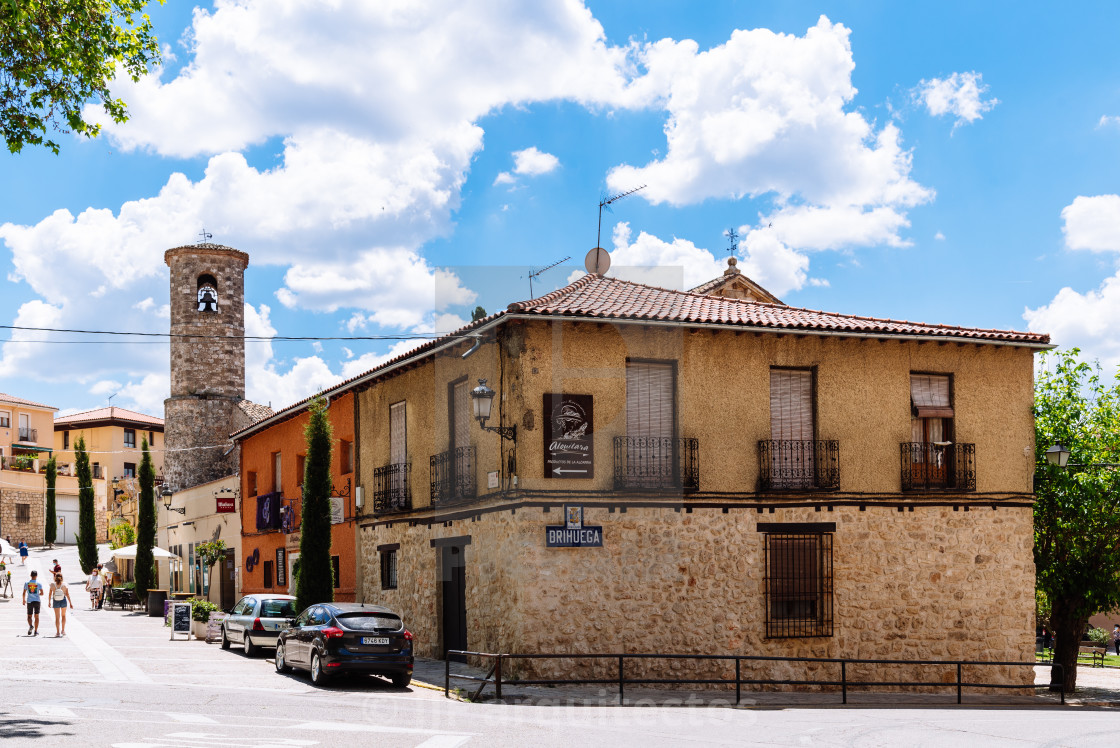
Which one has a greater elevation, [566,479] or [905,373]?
[905,373]

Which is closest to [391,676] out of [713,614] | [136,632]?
[713,614]

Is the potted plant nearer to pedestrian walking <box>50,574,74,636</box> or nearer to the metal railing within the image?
pedestrian walking <box>50,574,74,636</box>

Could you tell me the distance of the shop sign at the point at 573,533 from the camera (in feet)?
58.4

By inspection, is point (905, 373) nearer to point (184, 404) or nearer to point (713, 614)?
point (713, 614)

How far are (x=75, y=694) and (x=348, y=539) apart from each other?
454 inches

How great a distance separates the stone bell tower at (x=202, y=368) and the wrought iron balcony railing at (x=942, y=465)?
30270 millimetres

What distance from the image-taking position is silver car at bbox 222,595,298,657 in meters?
22.4

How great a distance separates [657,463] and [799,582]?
350 cm

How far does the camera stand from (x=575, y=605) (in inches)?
703

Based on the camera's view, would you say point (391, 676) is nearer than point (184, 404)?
Yes

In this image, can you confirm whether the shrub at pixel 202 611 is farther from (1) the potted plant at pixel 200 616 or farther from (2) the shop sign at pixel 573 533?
(2) the shop sign at pixel 573 533

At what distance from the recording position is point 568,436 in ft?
59.6

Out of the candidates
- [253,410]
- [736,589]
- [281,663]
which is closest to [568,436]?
[736,589]

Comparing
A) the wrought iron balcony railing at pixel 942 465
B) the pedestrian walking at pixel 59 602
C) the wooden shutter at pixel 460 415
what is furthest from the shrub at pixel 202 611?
the wrought iron balcony railing at pixel 942 465
